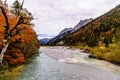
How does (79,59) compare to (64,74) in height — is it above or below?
above

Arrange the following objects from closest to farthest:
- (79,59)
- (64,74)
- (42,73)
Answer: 1. (64,74)
2. (42,73)
3. (79,59)

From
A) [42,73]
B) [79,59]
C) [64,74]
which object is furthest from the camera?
[79,59]

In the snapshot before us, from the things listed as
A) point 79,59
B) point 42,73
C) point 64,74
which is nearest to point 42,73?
point 42,73

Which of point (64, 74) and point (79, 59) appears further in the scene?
point (79, 59)

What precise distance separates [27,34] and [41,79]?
65.2ft

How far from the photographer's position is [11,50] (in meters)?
40.0

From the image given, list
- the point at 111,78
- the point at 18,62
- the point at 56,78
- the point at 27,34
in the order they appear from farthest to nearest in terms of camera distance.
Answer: the point at 27,34, the point at 18,62, the point at 111,78, the point at 56,78

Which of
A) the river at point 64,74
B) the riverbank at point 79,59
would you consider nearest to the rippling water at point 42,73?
the river at point 64,74

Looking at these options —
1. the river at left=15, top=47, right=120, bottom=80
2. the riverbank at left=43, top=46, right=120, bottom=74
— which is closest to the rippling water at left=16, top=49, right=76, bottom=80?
the river at left=15, top=47, right=120, bottom=80

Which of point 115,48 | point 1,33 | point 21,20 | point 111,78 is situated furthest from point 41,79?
point 115,48

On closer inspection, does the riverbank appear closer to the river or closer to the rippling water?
the river

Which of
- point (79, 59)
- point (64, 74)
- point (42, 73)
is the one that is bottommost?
point (64, 74)

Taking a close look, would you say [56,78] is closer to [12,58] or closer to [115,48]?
[12,58]

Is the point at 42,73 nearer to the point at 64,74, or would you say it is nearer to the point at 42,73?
the point at 42,73
